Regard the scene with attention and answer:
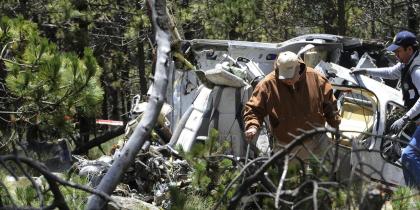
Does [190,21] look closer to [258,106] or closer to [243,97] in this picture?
[243,97]

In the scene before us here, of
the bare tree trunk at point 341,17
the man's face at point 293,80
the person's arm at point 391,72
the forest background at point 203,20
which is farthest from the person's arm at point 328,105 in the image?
the bare tree trunk at point 341,17

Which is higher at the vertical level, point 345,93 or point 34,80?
point 34,80

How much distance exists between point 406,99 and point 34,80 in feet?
12.2

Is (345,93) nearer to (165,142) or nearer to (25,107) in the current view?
(165,142)

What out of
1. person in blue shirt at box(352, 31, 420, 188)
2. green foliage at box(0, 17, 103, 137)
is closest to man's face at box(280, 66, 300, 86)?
person in blue shirt at box(352, 31, 420, 188)

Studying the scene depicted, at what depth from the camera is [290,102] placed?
6.30 m

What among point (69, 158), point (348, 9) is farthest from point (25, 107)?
point (348, 9)

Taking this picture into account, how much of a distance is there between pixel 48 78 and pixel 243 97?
2647mm

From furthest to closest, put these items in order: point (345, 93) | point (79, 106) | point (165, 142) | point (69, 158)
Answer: point (69, 158), point (165, 142), point (345, 93), point (79, 106)

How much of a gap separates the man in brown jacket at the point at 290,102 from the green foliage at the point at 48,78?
2203 mm

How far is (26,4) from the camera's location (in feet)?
47.2

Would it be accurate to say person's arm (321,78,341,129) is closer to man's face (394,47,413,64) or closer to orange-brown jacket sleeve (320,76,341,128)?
orange-brown jacket sleeve (320,76,341,128)

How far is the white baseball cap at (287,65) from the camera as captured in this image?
20.1 ft

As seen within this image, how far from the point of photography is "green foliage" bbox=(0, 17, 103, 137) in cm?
748
